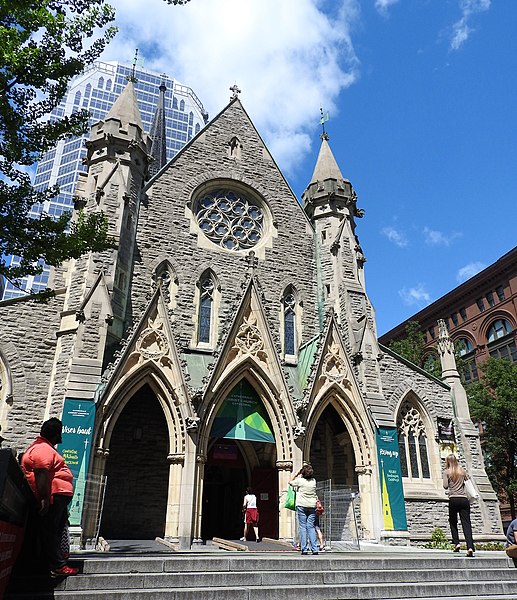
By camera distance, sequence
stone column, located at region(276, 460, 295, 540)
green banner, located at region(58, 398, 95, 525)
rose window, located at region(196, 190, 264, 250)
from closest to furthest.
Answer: green banner, located at region(58, 398, 95, 525)
stone column, located at region(276, 460, 295, 540)
rose window, located at region(196, 190, 264, 250)

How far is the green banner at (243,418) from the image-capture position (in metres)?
14.8

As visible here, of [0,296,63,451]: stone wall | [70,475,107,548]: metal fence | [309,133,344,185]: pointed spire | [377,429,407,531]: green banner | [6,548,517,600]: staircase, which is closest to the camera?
Result: [6,548,517,600]: staircase

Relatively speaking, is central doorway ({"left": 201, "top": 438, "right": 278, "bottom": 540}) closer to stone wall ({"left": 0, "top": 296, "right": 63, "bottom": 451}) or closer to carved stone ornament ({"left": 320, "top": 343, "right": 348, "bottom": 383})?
carved stone ornament ({"left": 320, "top": 343, "right": 348, "bottom": 383})

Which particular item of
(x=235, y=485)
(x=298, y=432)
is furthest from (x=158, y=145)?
(x=298, y=432)

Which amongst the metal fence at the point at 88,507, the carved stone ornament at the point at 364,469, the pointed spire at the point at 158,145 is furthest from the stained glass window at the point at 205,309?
the pointed spire at the point at 158,145

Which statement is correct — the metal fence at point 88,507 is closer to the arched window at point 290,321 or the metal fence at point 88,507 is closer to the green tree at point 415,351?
the arched window at point 290,321

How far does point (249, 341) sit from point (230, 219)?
6.45m

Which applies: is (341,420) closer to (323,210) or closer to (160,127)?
(323,210)

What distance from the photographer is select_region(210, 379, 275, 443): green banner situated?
14773 mm

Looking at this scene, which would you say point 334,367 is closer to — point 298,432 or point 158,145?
point 298,432

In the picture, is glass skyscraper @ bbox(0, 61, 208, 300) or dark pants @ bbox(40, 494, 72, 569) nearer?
dark pants @ bbox(40, 494, 72, 569)

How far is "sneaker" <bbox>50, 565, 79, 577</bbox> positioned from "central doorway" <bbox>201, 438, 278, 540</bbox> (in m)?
11.1

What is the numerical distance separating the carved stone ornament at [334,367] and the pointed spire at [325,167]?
8.58 metres

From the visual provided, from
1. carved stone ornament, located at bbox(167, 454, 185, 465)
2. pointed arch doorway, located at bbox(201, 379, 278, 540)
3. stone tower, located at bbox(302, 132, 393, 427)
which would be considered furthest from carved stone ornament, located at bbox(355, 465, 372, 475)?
carved stone ornament, located at bbox(167, 454, 185, 465)
